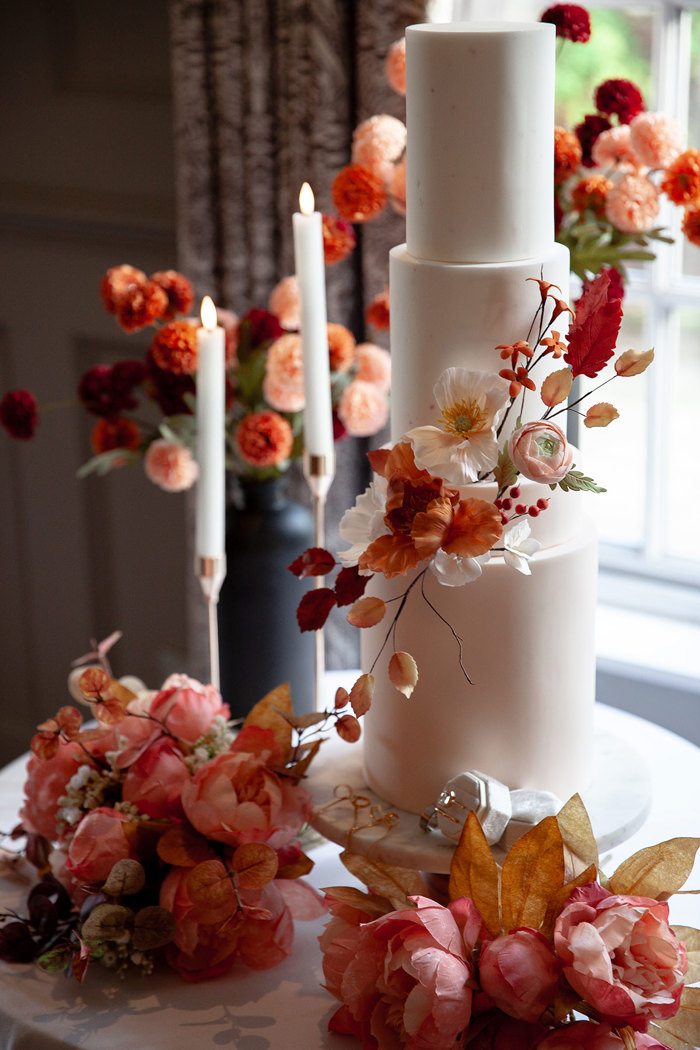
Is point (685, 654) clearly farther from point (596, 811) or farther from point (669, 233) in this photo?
point (596, 811)

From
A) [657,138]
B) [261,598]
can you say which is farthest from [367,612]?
[657,138]

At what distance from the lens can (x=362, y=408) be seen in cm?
118

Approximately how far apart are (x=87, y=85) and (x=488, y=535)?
1517 mm

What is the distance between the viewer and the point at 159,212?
1.90 m

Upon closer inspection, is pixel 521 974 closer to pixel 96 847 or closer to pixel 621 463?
pixel 96 847

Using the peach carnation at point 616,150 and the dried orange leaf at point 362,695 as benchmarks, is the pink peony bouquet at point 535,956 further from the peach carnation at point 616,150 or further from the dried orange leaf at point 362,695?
the peach carnation at point 616,150

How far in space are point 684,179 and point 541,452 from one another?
45 cm

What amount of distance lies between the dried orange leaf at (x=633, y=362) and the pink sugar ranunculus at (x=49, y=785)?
1.71 feet

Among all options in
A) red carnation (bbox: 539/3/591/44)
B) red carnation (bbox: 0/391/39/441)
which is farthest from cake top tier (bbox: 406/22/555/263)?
red carnation (bbox: 0/391/39/441)

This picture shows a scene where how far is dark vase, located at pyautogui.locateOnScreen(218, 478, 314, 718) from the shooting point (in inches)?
46.1

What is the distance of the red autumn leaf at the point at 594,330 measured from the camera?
0.70 m

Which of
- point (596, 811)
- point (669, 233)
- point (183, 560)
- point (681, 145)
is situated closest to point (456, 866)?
point (596, 811)

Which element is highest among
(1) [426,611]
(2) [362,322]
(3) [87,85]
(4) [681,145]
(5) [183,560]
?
(3) [87,85]

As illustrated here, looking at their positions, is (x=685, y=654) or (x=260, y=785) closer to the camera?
(x=260, y=785)
